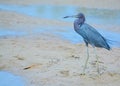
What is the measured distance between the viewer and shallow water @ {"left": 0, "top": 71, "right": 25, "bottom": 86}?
7.36 meters

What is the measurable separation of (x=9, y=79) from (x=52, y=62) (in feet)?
4.89

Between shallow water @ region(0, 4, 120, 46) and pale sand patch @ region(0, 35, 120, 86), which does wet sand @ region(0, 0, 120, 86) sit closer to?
pale sand patch @ region(0, 35, 120, 86)

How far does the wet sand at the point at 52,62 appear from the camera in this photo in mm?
7602

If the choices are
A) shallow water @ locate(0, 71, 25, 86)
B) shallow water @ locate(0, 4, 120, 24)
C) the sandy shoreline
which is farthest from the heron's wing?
the sandy shoreline

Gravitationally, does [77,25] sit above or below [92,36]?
above

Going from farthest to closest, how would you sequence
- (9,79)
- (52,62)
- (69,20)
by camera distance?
1. (69,20)
2. (52,62)
3. (9,79)

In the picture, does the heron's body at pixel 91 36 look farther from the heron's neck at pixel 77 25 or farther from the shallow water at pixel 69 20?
the shallow water at pixel 69 20

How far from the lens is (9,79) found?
764 cm

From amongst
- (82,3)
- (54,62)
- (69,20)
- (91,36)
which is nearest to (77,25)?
(91,36)

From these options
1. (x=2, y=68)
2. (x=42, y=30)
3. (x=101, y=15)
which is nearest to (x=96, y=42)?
(x=2, y=68)

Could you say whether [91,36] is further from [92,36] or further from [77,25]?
[77,25]

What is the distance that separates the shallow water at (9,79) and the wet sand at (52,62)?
136 mm

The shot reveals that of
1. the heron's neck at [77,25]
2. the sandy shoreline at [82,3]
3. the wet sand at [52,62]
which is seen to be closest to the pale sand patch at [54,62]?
the wet sand at [52,62]

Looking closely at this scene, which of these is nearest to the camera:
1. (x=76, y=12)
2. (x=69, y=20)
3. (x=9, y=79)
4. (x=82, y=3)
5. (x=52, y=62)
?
(x=9, y=79)
